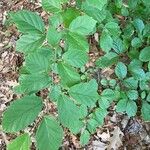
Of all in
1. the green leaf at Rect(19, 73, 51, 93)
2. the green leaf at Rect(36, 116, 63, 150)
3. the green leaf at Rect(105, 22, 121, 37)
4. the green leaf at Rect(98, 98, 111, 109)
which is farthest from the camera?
the green leaf at Rect(98, 98, 111, 109)

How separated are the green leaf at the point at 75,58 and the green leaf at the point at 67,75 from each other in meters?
0.03

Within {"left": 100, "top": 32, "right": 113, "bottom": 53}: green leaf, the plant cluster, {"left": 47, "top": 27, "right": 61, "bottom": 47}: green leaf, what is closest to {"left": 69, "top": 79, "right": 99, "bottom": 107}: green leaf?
the plant cluster

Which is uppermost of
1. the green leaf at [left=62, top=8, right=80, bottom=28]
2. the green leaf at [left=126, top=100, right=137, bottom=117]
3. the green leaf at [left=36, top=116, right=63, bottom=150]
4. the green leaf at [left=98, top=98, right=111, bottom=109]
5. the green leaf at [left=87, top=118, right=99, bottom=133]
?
the green leaf at [left=62, top=8, right=80, bottom=28]

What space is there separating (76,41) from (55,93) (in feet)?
0.87

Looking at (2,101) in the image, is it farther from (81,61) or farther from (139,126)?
(81,61)

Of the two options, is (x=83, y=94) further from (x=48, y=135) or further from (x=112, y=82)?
(x=112, y=82)

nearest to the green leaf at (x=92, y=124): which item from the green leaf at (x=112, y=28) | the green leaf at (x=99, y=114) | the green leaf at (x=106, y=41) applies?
the green leaf at (x=99, y=114)

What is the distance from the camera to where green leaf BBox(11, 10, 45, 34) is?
4.56 feet

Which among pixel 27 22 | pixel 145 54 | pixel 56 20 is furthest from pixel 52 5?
pixel 145 54

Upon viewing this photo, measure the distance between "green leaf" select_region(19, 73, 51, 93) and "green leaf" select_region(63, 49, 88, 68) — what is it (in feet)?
0.41

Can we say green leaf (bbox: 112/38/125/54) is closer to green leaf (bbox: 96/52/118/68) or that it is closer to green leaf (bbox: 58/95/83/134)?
green leaf (bbox: 96/52/118/68)

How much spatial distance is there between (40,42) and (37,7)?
3.12 m

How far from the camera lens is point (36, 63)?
130 cm

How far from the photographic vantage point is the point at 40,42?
1.42 metres
